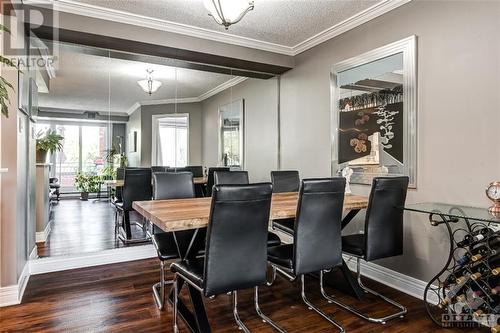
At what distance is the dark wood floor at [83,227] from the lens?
135 inches

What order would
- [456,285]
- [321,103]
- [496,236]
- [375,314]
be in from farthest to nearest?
[321,103] → [375,314] → [456,285] → [496,236]

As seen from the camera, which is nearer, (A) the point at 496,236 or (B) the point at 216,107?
(A) the point at 496,236

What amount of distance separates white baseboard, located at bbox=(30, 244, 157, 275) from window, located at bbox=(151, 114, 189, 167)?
109 centimetres

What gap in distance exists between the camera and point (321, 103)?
377cm

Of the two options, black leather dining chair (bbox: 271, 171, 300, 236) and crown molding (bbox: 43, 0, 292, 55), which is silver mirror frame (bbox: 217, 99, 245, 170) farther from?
black leather dining chair (bbox: 271, 171, 300, 236)

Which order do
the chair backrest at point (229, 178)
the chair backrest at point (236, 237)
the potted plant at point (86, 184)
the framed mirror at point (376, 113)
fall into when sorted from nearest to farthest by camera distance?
the chair backrest at point (236, 237), the framed mirror at point (376, 113), the chair backrest at point (229, 178), the potted plant at point (86, 184)

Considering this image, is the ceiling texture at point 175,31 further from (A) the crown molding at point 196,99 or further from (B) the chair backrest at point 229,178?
(B) the chair backrest at point 229,178

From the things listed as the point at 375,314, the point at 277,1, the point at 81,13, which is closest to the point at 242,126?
the point at 277,1

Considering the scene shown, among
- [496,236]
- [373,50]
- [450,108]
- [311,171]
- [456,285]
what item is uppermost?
[373,50]

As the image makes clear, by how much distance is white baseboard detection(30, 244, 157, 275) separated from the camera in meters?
3.13

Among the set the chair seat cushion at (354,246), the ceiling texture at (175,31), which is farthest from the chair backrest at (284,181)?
the ceiling texture at (175,31)

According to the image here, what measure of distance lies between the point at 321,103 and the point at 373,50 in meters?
0.87

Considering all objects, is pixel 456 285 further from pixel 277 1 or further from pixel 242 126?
pixel 242 126

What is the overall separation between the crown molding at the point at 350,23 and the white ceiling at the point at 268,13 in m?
0.05
